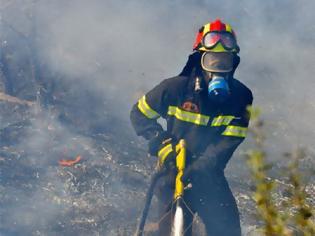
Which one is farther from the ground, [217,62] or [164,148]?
[217,62]

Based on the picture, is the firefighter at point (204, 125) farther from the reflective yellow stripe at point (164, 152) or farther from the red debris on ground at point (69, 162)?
the red debris on ground at point (69, 162)

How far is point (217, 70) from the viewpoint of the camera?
4602 mm

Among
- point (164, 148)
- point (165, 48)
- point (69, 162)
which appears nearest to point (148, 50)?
point (165, 48)

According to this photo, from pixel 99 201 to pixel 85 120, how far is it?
8.96 feet

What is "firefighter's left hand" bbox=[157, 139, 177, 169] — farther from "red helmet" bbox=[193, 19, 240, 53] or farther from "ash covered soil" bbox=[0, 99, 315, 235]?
"ash covered soil" bbox=[0, 99, 315, 235]

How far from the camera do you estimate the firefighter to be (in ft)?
15.2

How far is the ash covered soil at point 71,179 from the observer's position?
5977mm

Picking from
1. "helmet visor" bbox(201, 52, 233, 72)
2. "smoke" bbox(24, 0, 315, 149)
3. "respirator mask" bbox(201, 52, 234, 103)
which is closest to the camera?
"respirator mask" bbox(201, 52, 234, 103)

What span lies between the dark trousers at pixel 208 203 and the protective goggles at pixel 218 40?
126 centimetres

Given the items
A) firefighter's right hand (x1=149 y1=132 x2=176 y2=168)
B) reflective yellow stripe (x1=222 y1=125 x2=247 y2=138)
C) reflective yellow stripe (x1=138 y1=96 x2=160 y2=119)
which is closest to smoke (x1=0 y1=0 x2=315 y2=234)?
reflective yellow stripe (x1=138 y1=96 x2=160 y2=119)

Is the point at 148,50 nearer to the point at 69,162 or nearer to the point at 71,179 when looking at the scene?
the point at 69,162

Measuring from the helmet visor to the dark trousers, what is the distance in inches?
40.7

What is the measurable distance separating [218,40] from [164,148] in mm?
1170

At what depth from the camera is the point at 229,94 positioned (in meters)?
4.63
